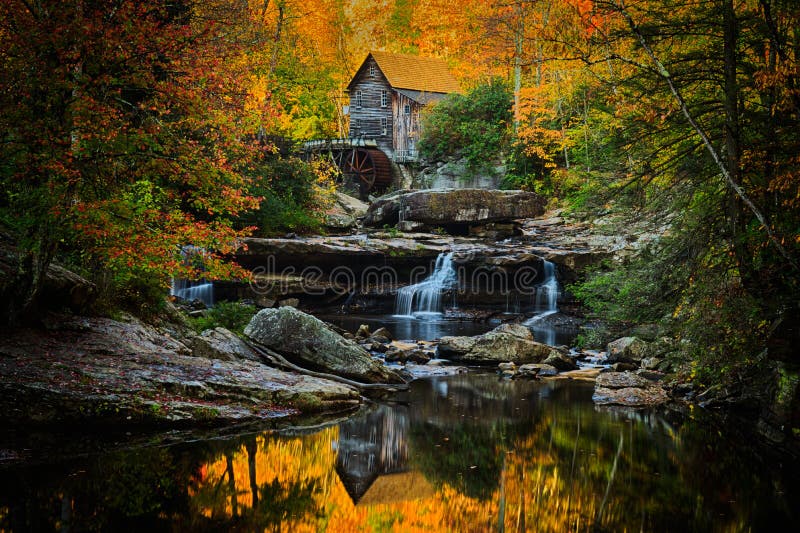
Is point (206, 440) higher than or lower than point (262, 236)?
lower

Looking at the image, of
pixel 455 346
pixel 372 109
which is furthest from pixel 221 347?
pixel 372 109

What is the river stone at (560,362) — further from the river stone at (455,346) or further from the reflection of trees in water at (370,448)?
the reflection of trees in water at (370,448)

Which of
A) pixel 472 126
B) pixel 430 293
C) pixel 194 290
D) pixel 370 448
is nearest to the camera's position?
pixel 370 448

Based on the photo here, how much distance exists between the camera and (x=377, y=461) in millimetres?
6285

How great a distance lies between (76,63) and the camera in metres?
6.29

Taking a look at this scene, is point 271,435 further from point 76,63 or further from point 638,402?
point 638,402

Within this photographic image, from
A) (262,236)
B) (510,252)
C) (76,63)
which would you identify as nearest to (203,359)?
(76,63)

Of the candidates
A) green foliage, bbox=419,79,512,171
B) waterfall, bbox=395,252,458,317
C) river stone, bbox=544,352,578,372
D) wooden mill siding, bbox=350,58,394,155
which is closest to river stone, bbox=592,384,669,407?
river stone, bbox=544,352,578,372

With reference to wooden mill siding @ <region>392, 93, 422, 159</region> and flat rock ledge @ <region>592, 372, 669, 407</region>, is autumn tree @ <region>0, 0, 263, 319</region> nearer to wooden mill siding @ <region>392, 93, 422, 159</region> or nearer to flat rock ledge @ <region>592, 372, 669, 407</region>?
flat rock ledge @ <region>592, 372, 669, 407</region>

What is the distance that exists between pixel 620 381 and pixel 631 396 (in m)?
0.74

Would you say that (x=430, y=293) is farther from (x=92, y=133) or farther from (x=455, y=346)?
(x=92, y=133)

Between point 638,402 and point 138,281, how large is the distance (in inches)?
323

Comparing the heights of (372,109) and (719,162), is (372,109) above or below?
above

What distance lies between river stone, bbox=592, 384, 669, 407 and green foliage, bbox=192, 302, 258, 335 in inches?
254
